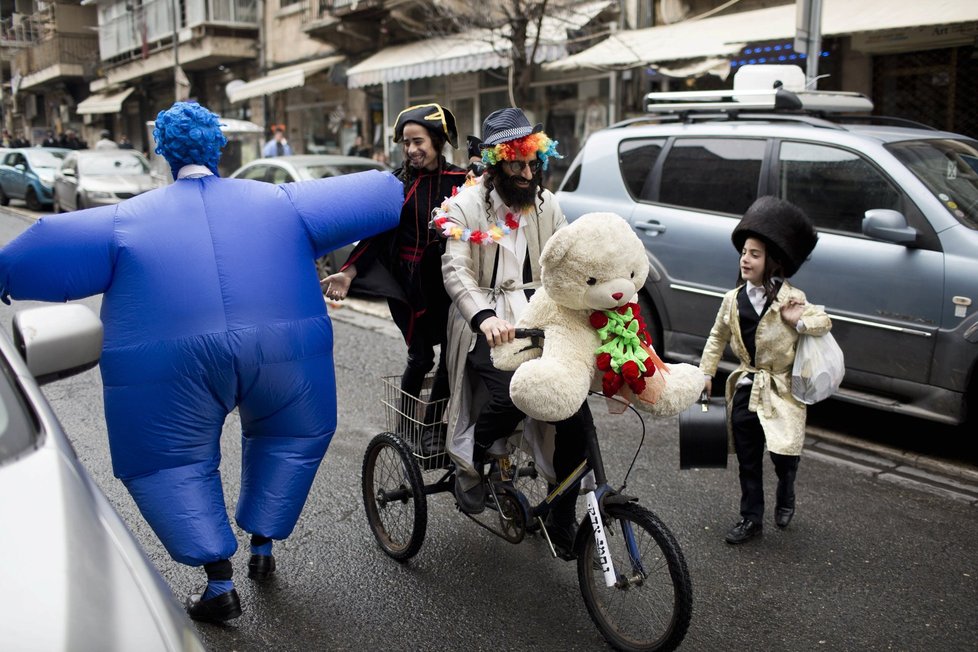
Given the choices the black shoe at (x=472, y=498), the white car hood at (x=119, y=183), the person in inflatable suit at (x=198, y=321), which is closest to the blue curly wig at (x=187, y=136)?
the person in inflatable suit at (x=198, y=321)

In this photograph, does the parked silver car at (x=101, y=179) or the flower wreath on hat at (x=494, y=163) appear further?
the parked silver car at (x=101, y=179)

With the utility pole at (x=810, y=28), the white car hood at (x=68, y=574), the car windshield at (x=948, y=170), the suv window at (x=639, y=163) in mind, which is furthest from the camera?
the utility pole at (x=810, y=28)

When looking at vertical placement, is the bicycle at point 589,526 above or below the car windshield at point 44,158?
below

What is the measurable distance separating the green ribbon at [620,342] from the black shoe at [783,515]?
1554 mm

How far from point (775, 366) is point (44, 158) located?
21849mm

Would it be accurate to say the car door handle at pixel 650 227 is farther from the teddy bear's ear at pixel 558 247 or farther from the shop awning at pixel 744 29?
the shop awning at pixel 744 29

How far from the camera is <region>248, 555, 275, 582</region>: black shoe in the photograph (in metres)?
3.67

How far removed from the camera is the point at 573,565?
384 cm

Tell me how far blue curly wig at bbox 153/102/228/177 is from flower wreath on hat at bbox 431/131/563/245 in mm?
870

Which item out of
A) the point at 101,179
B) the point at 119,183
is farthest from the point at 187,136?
the point at 101,179

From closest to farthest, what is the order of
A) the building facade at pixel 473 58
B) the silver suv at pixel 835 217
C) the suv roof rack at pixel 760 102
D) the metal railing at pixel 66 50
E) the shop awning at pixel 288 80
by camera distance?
the silver suv at pixel 835 217 < the suv roof rack at pixel 760 102 < the building facade at pixel 473 58 < the shop awning at pixel 288 80 < the metal railing at pixel 66 50

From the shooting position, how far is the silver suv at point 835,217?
199 inches

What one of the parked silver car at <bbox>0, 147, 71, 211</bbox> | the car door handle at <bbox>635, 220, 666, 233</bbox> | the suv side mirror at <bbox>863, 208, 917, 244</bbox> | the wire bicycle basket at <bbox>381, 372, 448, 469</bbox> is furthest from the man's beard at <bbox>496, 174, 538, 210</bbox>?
the parked silver car at <bbox>0, 147, 71, 211</bbox>

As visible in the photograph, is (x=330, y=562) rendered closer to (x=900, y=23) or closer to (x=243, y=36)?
(x=900, y=23)
